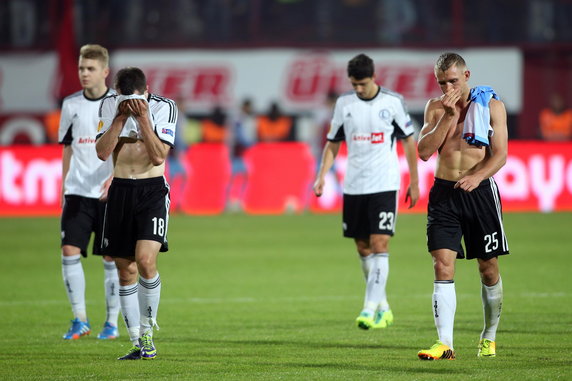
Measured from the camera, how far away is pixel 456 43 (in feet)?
98.7

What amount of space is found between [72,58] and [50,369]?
23.9 metres

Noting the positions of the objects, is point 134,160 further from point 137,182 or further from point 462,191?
point 462,191

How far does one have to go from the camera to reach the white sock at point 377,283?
995 cm

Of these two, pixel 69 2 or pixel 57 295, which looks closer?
pixel 57 295

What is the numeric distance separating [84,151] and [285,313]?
8.28 feet

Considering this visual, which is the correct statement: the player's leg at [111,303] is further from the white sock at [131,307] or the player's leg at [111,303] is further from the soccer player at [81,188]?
the white sock at [131,307]

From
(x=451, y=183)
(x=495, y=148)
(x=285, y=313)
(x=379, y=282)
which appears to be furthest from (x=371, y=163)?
(x=495, y=148)

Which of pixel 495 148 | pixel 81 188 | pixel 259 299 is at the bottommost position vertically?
pixel 259 299

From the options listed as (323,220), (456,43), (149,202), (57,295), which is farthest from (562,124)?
(149,202)

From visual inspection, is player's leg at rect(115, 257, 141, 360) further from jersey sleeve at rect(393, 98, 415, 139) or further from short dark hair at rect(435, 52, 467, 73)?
jersey sleeve at rect(393, 98, 415, 139)

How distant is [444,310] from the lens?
7824 millimetres

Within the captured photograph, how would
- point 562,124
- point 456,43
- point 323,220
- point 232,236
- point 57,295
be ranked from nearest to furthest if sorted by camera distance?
point 57,295, point 232,236, point 323,220, point 562,124, point 456,43

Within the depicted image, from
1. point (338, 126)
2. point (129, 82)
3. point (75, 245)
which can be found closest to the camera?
point (129, 82)

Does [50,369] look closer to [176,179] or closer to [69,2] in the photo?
[176,179]
